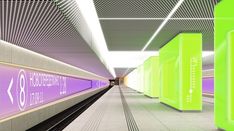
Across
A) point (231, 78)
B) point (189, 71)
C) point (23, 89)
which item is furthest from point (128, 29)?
point (231, 78)

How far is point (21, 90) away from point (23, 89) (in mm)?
192

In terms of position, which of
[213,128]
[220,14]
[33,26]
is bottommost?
[213,128]

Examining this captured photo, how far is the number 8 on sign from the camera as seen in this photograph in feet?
24.6

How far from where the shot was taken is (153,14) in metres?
8.38

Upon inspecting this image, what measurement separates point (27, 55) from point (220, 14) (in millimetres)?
4746

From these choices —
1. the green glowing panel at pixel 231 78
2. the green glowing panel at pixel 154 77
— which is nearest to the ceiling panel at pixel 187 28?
the green glowing panel at pixel 231 78

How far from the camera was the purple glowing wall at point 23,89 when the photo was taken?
257 inches

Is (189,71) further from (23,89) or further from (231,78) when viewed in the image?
(23,89)

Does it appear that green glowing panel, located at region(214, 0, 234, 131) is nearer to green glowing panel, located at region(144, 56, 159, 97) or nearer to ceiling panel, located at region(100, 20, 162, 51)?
ceiling panel, located at region(100, 20, 162, 51)

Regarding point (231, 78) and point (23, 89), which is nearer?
point (231, 78)

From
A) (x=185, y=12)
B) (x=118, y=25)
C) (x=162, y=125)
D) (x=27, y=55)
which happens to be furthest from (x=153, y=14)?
(x=27, y=55)

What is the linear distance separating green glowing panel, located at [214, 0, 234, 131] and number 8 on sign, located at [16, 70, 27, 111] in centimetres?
429

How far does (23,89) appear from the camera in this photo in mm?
7895

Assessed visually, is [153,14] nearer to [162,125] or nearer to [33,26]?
[162,125]
